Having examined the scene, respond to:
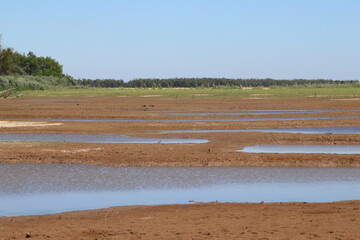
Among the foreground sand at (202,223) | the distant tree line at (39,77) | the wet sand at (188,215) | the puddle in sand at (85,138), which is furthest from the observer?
the distant tree line at (39,77)

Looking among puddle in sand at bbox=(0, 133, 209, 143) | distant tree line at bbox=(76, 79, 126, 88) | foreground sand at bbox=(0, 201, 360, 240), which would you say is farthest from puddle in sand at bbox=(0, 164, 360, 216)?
distant tree line at bbox=(76, 79, 126, 88)

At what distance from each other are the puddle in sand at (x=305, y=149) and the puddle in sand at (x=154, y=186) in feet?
13.3

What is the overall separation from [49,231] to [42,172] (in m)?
8.01

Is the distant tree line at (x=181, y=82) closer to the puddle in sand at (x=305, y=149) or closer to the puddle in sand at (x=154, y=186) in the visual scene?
the puddle in sand at (x=305, y=149)

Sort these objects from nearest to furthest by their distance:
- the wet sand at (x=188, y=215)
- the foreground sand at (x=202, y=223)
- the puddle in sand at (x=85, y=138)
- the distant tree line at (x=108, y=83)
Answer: the foreground sand at (x=202, y=223) → the wet sand at (x=188, y=215) → the puddle in sand at (x=85, y=138) → the distant tree line at (x=108, y=83)

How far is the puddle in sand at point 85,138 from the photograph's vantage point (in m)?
27.1

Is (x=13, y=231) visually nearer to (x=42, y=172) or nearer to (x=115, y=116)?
(x=42, y=172)

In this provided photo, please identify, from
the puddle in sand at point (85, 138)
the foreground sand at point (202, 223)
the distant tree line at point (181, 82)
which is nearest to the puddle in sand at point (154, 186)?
the foreground sand at point (202, 223)

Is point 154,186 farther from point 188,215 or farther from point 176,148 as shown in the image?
point 176,148

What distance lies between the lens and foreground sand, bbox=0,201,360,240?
1062cm

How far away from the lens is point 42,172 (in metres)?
18.9

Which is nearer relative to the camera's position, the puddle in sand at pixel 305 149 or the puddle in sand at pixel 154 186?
the puddle in sand at pixel 154 186

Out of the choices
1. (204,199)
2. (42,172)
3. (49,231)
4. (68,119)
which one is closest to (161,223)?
(49,231)

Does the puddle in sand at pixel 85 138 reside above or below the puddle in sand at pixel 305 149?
above
